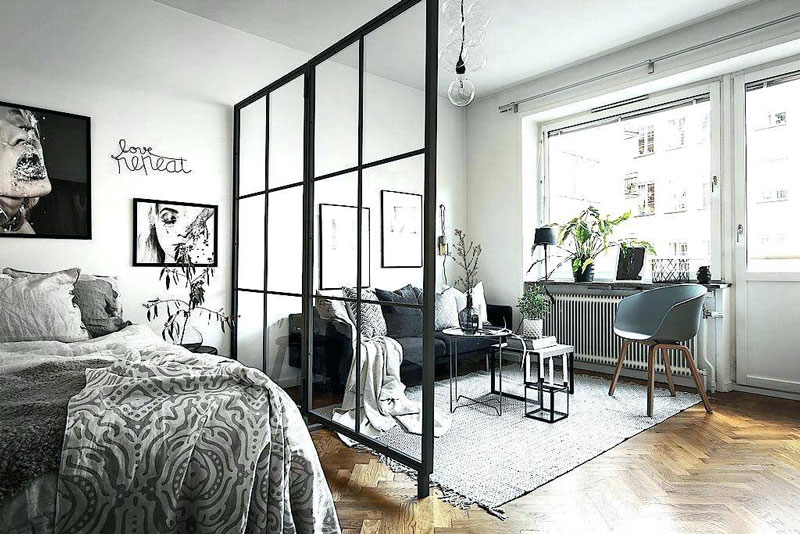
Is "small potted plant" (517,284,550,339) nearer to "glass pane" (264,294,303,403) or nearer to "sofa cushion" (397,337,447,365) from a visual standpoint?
"sofa cushion" (397,337,447,365)

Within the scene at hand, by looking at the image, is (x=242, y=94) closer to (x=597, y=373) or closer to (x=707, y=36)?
(x=707, y=36)

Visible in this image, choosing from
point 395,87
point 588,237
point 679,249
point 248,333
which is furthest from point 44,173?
point 679,249

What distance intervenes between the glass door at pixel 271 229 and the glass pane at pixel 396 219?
0.79m

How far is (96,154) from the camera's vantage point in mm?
3348

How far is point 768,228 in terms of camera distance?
12.9ft

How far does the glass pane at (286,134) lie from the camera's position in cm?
345

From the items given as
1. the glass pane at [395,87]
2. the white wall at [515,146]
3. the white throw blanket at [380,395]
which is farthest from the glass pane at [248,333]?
the white wall at [515,146]

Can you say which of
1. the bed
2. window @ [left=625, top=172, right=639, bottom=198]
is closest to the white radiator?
window @ [left=625, top=172, right=639, bottom=198]

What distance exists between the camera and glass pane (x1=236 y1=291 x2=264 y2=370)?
3.95m

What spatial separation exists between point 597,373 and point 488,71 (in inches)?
120

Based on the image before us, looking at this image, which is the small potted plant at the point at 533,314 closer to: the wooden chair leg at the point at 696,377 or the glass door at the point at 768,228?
the wooden chair leg at the point at 696,377

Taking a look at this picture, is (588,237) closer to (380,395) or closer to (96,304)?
(380,395)

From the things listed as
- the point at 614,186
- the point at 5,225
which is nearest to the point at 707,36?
the point at 614,186

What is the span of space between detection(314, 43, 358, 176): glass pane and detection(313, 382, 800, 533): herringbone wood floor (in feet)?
5.44
